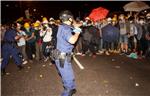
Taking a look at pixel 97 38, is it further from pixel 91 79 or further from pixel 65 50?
pixel 65 50

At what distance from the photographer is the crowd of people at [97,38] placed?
1528cm

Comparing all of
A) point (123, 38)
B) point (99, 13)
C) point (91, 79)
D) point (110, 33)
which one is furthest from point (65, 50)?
point (99, 13)

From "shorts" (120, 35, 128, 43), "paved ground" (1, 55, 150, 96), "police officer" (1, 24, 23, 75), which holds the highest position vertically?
"police officer" (1, 24, 23, 75)

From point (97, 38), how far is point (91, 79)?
248 inches

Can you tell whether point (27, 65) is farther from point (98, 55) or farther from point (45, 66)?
point (98, 55)

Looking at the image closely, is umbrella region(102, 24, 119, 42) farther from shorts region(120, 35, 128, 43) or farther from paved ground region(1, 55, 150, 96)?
paved ground region(1, 55, 150, 96)

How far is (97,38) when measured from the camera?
17000mm

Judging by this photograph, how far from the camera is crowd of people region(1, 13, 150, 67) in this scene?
50.1ft

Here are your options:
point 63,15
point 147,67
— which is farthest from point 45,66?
point 63,15

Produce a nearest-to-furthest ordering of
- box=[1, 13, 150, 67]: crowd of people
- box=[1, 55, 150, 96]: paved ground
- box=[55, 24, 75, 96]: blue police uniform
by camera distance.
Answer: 1. box=[55, 24, 75, 96]: blue police uniform
2. box=[1, 55, 150, 96]: paved ground
3. box=[1, 13, 150, 67]: crowd of people

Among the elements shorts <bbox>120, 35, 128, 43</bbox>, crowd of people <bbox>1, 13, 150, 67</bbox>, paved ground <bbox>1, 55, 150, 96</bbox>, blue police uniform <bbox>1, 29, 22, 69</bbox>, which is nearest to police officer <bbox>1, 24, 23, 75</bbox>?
blue police uniform <bbox>1, 29, 22, 69</bbox>

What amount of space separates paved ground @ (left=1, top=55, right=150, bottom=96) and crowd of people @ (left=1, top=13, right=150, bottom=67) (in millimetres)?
1073

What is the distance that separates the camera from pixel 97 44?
1712 cm

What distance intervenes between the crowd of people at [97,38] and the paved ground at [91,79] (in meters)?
1.07
